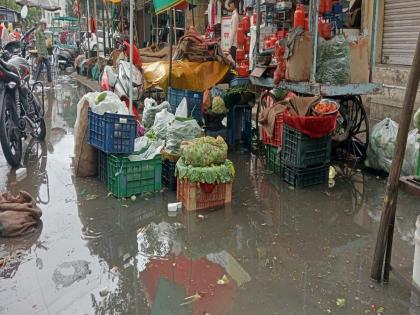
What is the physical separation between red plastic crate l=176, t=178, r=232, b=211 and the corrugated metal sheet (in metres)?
6.44

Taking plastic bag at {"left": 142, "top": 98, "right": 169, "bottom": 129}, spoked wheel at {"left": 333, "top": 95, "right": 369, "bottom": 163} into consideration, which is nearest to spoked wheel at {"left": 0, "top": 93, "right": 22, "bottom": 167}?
plastic bag at {"left": 142, "top": 98, "right": 169, "bottom": 129}

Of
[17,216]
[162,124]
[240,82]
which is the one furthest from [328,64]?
[17,216]

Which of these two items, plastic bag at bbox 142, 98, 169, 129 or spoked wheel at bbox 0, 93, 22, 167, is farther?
plastic bag at bbox 142, 98, 169, 129

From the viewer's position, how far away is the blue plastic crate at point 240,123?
8297 mm

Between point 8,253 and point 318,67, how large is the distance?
15.3 ft

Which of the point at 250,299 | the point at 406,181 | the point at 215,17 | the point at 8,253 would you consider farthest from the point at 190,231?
the point at 215,17

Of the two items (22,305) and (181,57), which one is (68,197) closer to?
(22,305)

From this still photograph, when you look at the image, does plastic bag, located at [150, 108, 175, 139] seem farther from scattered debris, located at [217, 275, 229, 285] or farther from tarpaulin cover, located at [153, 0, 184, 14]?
scattered debris, located at [217, 275, 229, 285]

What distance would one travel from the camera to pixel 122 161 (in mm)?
5727

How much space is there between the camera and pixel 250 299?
365 centimetres

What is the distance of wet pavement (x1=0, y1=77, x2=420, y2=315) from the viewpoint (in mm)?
3607

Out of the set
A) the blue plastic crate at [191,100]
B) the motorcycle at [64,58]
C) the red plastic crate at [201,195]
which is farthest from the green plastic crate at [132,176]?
the motorcycle at [64,58]

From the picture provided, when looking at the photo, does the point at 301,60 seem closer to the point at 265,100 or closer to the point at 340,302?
the point at 265,100

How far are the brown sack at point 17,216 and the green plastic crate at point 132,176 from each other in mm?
1045
